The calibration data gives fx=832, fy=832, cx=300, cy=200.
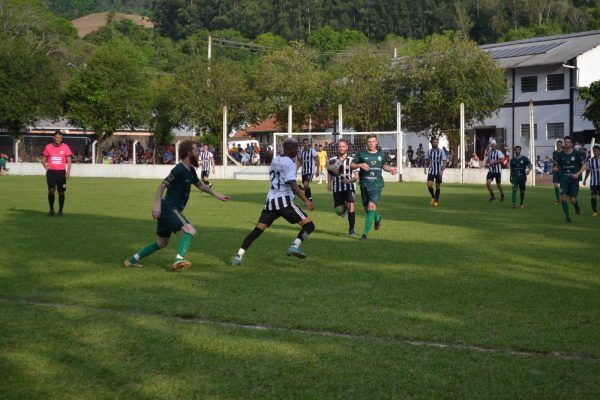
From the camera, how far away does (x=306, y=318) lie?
7859mm

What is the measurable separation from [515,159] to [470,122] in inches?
1150

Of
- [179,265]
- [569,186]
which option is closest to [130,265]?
[179,265]

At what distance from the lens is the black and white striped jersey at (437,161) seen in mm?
24906

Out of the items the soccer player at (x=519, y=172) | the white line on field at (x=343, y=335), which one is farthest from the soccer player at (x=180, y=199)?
the soccer player at (x=519, y=172)

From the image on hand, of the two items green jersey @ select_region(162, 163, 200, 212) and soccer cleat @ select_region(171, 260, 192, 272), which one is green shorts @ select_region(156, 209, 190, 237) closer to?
green jersey @ select_region(162, 163, 200, 212)

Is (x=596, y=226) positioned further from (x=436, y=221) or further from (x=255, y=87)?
(x=255, y=87)

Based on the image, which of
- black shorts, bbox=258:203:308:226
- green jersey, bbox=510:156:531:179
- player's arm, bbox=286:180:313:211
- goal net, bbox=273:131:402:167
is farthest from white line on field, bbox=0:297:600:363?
goal net, bbox=273:131:402:167

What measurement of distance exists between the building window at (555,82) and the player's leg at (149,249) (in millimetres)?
51705

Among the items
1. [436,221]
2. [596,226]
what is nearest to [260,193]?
[436,221]

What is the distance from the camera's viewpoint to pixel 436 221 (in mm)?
18859

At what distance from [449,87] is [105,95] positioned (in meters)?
27.3

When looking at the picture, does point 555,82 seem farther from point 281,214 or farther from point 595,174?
point 281,214

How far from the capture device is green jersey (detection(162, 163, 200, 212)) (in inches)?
433

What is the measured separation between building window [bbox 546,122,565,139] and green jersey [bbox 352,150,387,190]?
150 feet
